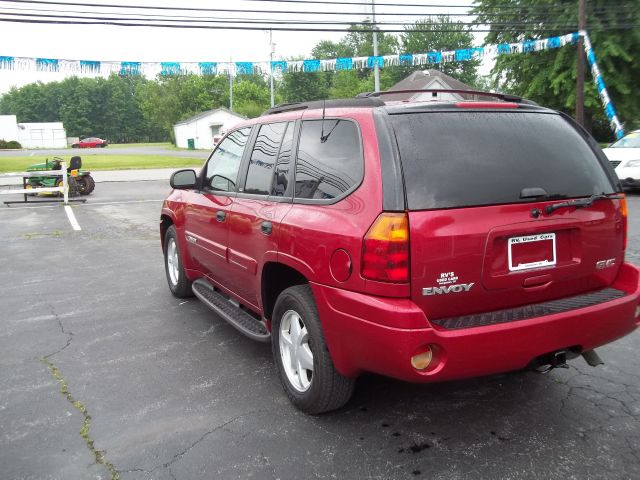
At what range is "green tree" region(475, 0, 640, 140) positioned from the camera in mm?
23078

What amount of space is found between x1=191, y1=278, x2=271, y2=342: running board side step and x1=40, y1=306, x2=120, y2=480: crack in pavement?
1.10 meters

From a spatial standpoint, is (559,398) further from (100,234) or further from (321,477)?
(100,234)

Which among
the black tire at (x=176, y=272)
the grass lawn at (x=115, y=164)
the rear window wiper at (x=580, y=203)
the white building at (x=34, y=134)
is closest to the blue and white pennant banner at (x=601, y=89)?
the black tire at (x=176, y=272)

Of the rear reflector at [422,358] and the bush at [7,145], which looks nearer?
the rear reflector at [422,358]

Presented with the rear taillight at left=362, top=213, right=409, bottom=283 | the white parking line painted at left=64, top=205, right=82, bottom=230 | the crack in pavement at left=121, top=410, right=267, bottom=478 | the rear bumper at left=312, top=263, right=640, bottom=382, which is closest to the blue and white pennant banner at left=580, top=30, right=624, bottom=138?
the white parking line painted at left=64, top=205, right=82, bottom=230

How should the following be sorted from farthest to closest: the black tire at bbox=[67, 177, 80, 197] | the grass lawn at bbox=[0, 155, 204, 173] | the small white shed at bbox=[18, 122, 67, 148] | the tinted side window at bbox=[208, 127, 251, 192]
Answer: the small white shed at bbox=[18, 122, 67, 148] < the grass lawn at bbox=[0, 155, 204, 173] < the black tire at bbox=[67, 177, 80, 197] < the tinted side window at bbox=[208, 127, 251, 192]

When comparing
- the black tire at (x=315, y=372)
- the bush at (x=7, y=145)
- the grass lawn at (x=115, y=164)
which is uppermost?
the bush at (x=7, y=145)

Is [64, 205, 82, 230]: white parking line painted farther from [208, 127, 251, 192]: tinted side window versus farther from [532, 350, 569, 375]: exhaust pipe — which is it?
[532, 350, 569, 375]: exhaust pipe

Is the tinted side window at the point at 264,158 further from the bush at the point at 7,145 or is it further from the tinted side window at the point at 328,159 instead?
the bush at the point at 7,145

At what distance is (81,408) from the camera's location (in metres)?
3.47

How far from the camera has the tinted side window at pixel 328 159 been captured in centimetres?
299

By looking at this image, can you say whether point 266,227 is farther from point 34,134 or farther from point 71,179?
point 34,134

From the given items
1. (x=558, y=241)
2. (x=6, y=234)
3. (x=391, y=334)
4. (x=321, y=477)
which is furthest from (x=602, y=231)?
(x=6, y=234)

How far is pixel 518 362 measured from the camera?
2758 mm
